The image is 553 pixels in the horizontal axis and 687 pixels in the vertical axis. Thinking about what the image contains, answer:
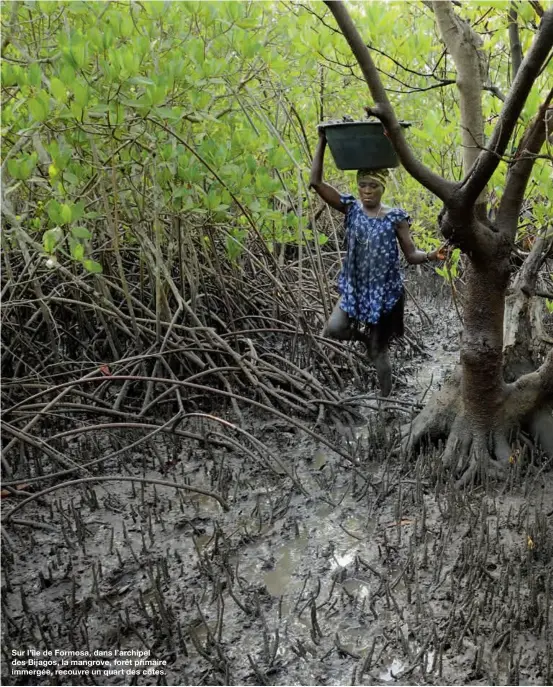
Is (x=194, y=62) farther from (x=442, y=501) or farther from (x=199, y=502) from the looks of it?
(x=442, y=501)

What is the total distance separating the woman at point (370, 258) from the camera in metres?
3.27

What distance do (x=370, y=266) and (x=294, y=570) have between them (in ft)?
5.45

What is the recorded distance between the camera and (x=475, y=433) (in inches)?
115

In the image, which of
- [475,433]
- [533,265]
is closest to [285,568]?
[475,433]

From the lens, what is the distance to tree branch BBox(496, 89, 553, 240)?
8.50 ft

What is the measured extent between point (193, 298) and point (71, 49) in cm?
171

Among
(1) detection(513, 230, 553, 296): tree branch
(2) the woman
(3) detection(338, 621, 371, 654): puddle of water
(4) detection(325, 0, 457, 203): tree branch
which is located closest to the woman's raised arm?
(2) the woman

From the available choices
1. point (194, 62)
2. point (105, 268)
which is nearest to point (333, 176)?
point (105, 268)

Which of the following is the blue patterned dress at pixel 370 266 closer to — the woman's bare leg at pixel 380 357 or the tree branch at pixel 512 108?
the woman's bare leg at pixel 380 357

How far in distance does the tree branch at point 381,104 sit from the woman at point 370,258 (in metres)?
0.65

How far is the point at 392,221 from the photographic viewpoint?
332 centimetres

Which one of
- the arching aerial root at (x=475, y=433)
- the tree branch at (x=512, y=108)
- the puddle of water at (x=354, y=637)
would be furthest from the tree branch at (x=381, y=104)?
the puddle of water at (x=354, y=637)

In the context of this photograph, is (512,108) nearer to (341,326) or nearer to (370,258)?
(370,258)

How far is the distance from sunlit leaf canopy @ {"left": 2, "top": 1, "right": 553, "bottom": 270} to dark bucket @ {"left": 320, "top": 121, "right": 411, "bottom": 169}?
18 centimetres
